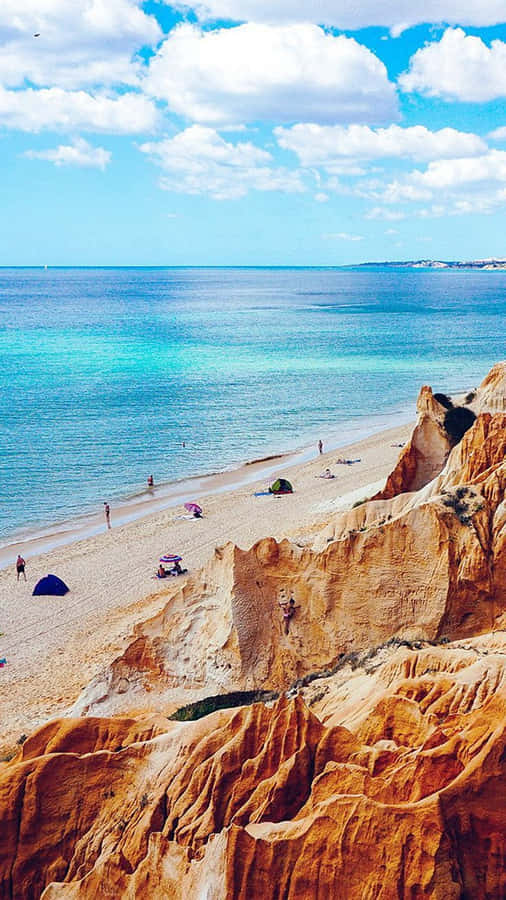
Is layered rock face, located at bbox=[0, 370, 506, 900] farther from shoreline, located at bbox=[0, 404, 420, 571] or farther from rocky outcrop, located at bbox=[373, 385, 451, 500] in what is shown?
shoreline, located at bbox=[0, 404, 420, 571]

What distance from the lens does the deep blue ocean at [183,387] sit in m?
52.2

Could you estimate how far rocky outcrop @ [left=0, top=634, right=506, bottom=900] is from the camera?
7.73 meters

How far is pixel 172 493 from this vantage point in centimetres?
4766

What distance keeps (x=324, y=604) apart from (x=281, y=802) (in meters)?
6.87

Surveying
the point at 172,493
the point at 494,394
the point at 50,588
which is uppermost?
the point at 494,394

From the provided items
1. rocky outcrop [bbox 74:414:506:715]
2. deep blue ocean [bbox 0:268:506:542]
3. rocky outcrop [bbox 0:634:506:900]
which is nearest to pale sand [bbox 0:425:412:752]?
rocky outcrop [bbox 74:414:506:715]

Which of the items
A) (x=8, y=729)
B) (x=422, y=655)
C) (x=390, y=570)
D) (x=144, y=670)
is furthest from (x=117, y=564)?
(x=422, y=655)

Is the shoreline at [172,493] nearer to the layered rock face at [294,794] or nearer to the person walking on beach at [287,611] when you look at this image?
the person walking on beach at [287,611]

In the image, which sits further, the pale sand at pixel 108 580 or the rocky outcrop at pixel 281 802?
the pale sand at pixel 108 580

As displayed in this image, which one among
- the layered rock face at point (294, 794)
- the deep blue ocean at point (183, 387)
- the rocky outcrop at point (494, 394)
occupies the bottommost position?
the deep blue ocean at point (183, 387)

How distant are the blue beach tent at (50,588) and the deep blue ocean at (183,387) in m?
9.61

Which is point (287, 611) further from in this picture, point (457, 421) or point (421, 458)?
point (457, 421)

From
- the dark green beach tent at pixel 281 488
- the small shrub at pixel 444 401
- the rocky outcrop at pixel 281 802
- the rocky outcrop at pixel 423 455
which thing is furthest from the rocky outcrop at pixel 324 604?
the dark green beach tent at pixel 281 488

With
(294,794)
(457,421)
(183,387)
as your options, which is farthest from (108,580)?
(183,387)
